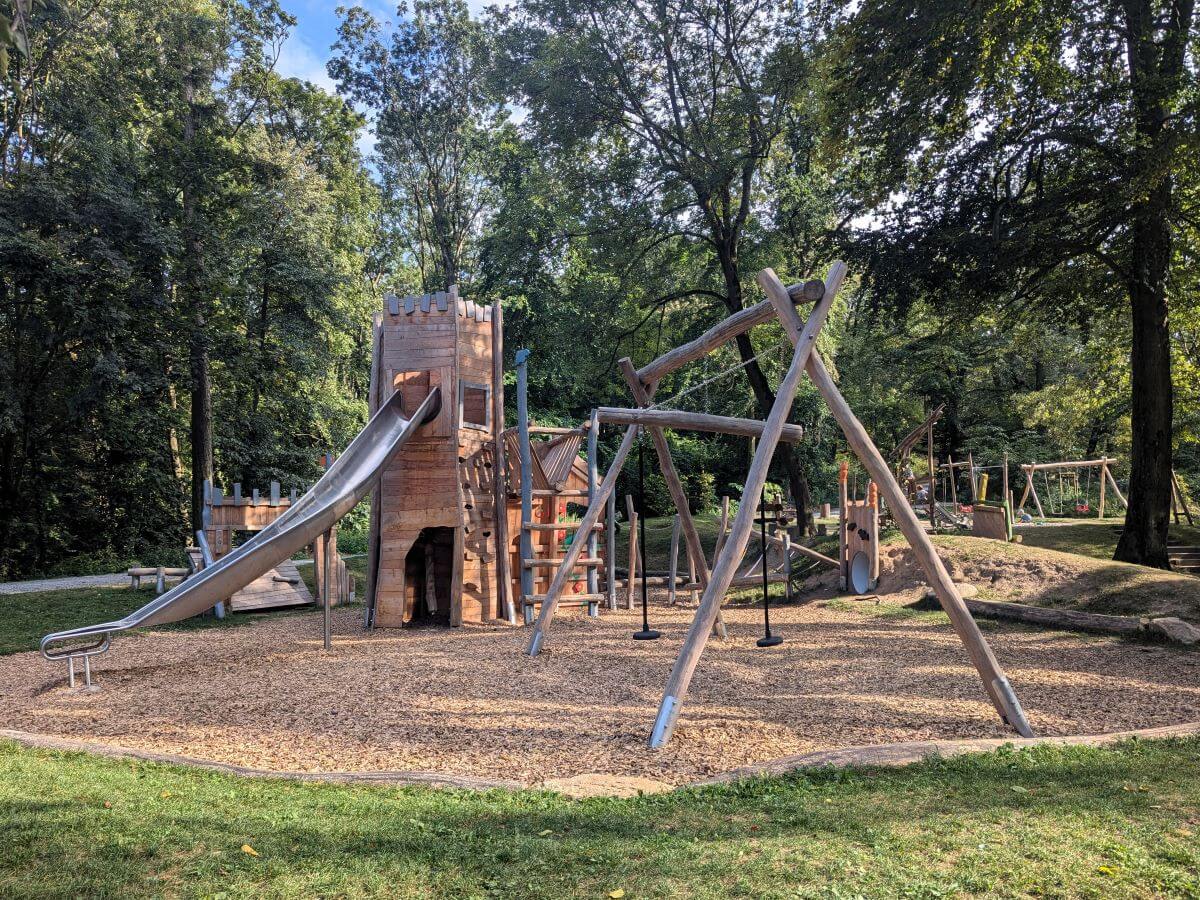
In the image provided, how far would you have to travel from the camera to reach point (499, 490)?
1287cm

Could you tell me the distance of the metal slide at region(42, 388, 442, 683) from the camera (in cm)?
814

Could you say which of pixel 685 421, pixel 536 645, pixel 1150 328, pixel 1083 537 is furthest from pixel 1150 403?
pixel 536 645

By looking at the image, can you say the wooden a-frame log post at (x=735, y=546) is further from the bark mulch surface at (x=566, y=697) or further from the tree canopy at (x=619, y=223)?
the tree canopy at (x=619, y=223)

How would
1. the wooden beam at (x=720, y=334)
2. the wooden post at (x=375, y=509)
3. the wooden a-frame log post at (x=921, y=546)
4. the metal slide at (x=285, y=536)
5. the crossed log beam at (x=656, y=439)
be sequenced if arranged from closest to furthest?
the wooden a-frame log post at (x=921, y=546) → the wooden beam at (x=720, y=334) → the metal slide at (x=285, y=536) → the crossed log beam at (x=656, y=439) → the wooden post at (x=375, y=509)

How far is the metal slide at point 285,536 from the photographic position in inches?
320

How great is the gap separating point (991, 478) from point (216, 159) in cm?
3321

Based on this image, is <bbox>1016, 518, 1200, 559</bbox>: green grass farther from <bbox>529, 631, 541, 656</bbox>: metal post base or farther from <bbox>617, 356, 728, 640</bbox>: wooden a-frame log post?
<bbox>529, 631, 541, 656</bbox>: metal post base

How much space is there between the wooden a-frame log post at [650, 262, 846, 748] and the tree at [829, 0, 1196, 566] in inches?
346

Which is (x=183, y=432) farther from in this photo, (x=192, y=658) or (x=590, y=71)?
(x=192, y=658)

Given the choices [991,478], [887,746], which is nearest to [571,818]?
[887,746]

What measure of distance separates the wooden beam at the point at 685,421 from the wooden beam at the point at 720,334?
2.10ft

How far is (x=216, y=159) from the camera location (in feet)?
73.8

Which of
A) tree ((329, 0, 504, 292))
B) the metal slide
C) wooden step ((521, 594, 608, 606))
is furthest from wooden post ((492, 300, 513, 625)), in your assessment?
tree ((329, 0, 504, 292))

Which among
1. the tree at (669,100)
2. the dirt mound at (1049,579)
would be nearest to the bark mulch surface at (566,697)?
the dirt mound at (1049,579)
